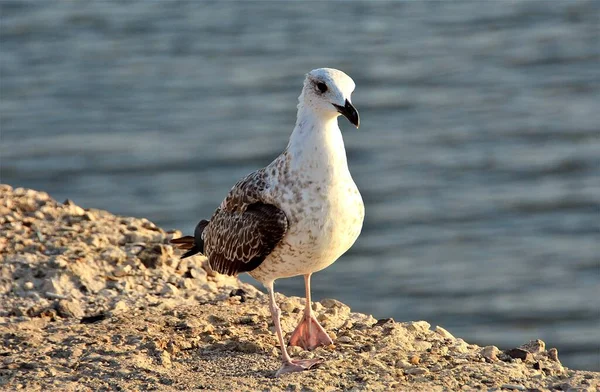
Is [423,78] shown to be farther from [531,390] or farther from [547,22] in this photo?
[531,390]

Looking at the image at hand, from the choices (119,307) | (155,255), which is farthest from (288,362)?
(155,255)

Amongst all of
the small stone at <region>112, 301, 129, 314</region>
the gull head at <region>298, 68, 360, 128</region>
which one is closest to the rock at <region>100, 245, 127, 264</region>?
the small stone at <region>112, 301, 129, 314</region>

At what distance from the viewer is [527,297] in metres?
12.1

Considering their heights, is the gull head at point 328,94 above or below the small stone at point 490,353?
above

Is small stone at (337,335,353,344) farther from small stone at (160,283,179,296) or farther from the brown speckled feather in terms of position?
small stone at (160,283,179,296)

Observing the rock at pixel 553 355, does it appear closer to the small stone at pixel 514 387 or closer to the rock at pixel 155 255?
the small stone at pixel 514 387

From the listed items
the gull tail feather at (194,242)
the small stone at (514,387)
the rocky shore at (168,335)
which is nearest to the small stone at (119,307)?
the rocky shore at (168,335)

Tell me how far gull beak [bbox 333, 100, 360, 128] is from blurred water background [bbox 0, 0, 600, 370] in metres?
4.44

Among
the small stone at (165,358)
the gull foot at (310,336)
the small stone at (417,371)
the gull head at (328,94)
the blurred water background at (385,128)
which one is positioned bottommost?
the small stone at (165,358)

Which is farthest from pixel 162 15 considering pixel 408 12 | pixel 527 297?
pixel 527 297

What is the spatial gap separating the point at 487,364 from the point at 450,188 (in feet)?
21.4

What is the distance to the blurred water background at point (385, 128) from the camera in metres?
12.4

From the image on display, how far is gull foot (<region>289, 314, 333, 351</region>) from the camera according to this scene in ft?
26.5

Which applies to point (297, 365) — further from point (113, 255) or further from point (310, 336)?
point (113, 255)
